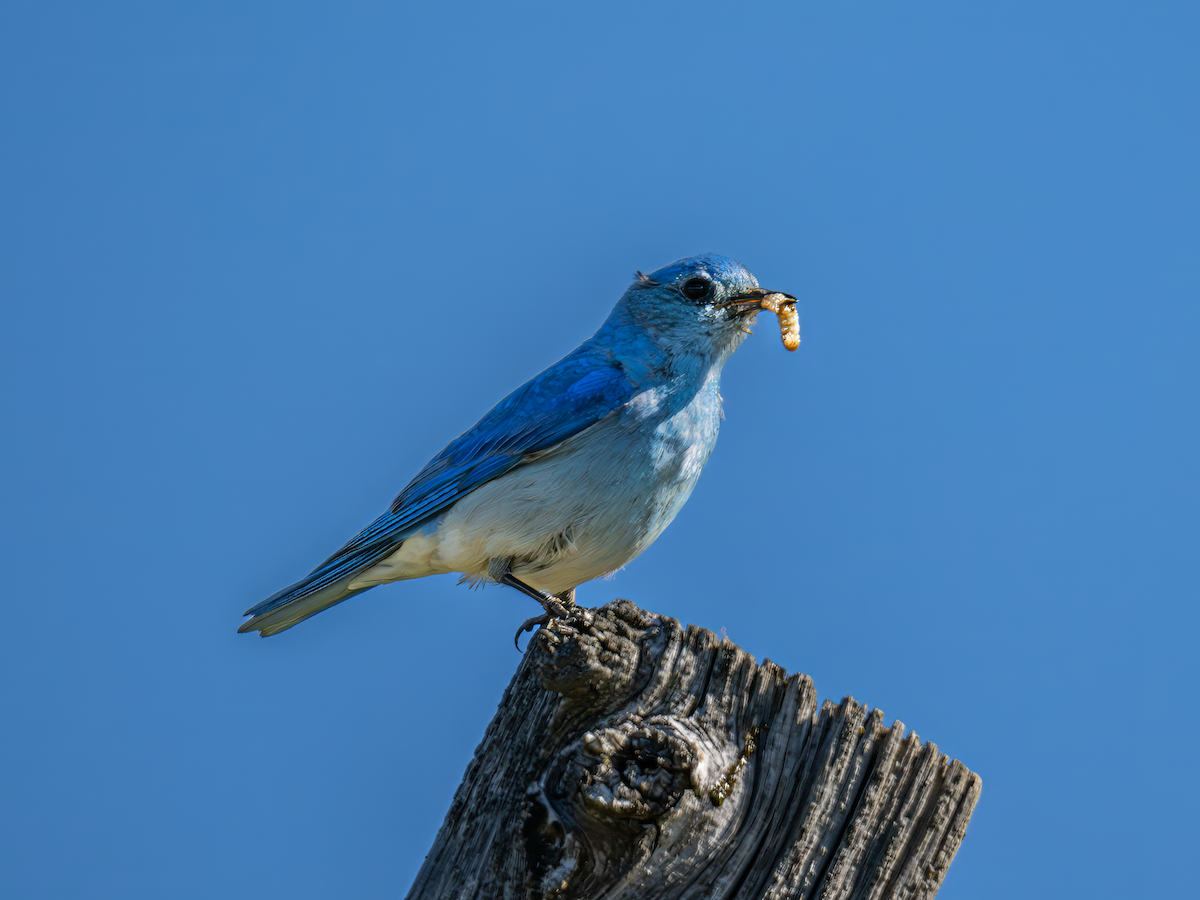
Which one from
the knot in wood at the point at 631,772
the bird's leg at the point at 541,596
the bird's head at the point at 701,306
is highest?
the bird's head at the point at 701,306

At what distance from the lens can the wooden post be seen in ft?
11.1

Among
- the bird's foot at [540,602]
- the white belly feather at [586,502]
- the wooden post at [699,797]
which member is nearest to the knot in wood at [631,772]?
the wooden post at [699,797]

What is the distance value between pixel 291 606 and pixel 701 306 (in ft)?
9.66

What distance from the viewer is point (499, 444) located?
6.19 meters

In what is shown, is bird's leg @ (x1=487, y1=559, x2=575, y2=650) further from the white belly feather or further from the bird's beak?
the bird's beak

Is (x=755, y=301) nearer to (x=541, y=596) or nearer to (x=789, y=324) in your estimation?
(x=789, y=324)

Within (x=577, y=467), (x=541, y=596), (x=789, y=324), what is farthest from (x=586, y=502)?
(x=789, y=324)

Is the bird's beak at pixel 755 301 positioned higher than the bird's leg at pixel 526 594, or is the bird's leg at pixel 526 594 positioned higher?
the bird's beak at pixel 755 301

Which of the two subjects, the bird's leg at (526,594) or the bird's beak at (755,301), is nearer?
the bird's leg at (526,594)

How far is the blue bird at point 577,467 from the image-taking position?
5.68 meters

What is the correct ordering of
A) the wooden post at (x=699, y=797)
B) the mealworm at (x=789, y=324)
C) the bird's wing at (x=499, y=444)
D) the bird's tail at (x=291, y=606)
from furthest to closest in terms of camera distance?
the mealworm at (x=789, y=324), the bird's tail at (x=291, y=606), the bird's wing at (x=499, y=444), the wooden post at (x=699, y=797)

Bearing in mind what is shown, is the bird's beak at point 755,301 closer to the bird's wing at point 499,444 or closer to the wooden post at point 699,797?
the bird's wing at point 499,444

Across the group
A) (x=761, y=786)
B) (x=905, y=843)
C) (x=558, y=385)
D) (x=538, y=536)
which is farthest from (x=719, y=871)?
(x=558, y=385)

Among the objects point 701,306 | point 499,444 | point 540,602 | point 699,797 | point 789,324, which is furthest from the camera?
point 789,324
